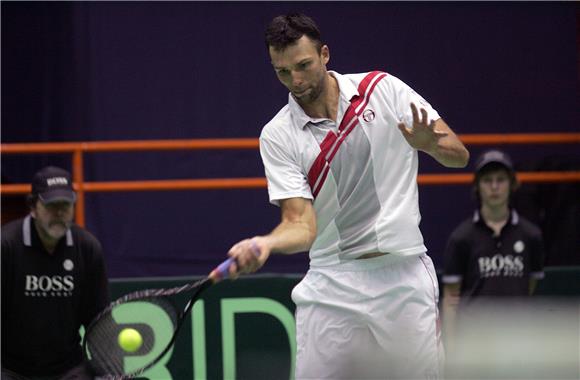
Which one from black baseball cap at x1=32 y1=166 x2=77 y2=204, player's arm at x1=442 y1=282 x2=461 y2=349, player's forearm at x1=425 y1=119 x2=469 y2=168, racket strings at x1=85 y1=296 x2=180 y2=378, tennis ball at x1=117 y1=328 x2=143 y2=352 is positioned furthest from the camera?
player's arm at x1=442 y1=282 x2=461 y2=349

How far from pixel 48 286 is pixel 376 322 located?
243 centimetres

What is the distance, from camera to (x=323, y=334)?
5.16 meters

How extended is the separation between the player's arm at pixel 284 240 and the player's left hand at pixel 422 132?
48cm

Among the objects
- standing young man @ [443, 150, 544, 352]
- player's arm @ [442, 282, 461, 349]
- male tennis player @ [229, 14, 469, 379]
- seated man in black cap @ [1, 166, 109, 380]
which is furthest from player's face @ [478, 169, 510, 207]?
male tennis player @ [229, 14, 469, 379]

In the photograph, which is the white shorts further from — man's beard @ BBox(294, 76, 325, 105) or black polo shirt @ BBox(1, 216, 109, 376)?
black polo shirt @ BBox(1, 216, 109, 376)

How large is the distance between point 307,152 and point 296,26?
502mm

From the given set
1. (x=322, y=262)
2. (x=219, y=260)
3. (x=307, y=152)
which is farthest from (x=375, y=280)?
(x=219, y=260)

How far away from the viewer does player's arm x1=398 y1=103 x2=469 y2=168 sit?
4777 millimetres

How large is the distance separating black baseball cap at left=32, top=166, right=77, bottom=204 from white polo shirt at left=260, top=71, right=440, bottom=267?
6.41 ft

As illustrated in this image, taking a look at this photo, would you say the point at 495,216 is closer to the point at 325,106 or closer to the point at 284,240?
the point at 325,106

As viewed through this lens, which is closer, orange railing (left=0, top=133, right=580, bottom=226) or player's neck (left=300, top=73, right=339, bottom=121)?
player's neck (left=300, top=73, right=339, bottom=121)

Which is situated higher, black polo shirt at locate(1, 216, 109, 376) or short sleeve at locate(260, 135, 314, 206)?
short sleeve at locate(260, 135, 314, 206)

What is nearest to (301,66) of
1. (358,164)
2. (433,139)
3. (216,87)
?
(358,164)

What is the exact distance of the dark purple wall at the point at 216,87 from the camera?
8750mm
